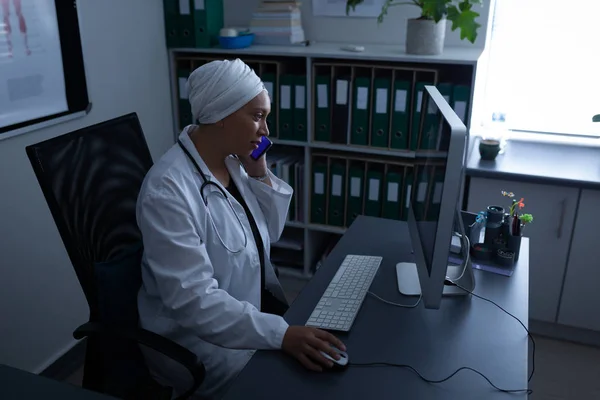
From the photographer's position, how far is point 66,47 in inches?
86.0

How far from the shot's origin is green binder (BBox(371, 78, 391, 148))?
101 inches

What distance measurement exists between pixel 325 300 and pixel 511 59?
2.08 metres

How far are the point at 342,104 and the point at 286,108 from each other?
0.29m

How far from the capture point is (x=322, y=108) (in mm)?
2689

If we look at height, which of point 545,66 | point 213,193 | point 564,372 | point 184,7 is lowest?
point 564,372

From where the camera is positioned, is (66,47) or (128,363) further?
(66,47)

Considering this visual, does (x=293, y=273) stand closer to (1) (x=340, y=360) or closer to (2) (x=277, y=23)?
(2) (x=277, y=23)

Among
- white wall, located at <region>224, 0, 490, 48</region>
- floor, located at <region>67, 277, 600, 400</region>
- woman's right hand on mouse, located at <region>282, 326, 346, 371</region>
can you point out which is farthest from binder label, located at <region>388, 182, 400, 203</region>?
woman's right hand on mouse, located at <region>282, 326, 346, 371</region>

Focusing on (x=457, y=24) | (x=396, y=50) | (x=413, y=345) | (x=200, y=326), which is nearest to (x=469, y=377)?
(x=413, y=345)

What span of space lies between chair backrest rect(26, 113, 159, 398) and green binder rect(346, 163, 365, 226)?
141cm

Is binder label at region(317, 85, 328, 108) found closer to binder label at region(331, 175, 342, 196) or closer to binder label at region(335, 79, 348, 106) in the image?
binder label at region(335, 79, 348, 106)

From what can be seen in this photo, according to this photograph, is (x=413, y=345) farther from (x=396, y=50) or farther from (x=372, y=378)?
(x=396, y=50)

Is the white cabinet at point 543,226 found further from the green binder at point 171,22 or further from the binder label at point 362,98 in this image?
the green binder at point 171,22

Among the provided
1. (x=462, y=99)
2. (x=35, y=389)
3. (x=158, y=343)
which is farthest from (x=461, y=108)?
(x=35, y=389)
